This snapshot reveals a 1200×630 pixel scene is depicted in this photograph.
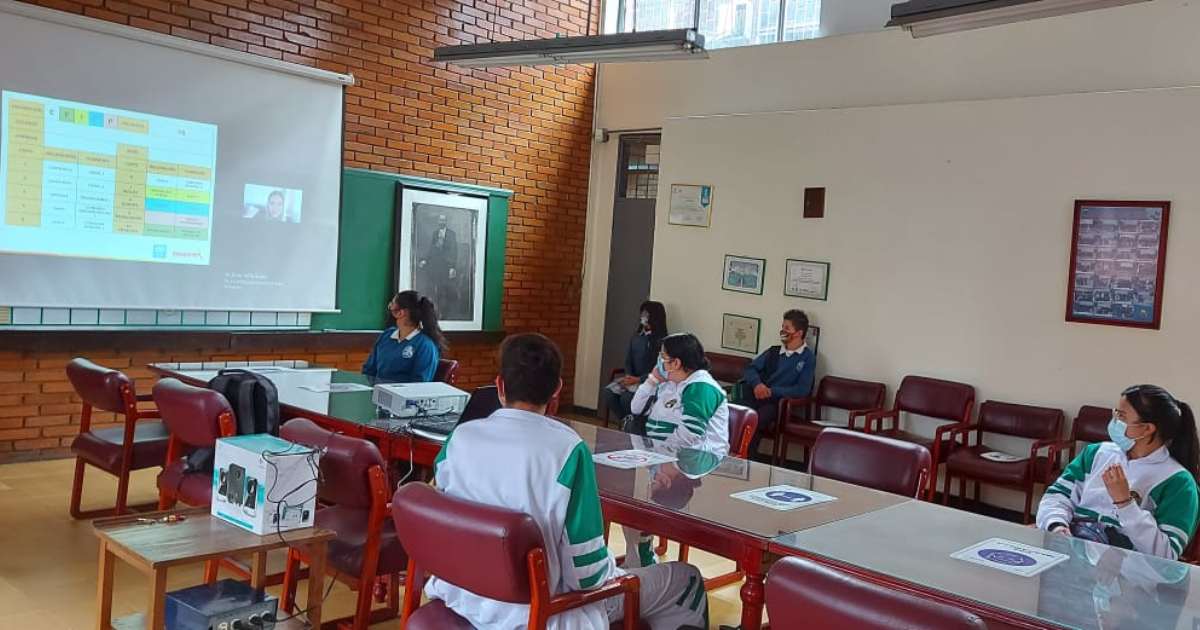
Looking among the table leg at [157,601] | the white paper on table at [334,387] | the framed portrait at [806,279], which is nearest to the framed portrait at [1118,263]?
the framed portrait at [806,279]

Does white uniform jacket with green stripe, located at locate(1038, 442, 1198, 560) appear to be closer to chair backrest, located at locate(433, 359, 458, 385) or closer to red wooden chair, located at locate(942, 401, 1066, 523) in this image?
red wooden chair, located at locate(942, 401, 1066, 523)

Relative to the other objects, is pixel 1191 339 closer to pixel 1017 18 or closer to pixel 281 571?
pixel 1017 18

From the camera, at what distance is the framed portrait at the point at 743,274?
755cm

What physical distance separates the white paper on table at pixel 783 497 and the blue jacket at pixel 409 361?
10.0ft

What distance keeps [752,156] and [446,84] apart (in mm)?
2539

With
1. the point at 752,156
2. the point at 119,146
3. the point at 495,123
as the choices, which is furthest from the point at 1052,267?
the point at 119,146

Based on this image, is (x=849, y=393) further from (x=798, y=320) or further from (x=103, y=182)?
(x=103, y=182)

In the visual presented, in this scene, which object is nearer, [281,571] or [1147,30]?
[281,571]

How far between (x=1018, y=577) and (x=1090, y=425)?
3817mm

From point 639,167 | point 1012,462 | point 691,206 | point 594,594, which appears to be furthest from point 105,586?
point 639,167

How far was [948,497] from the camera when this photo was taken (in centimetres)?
620

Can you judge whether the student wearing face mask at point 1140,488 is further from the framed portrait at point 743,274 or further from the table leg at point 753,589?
the framed portrait at point 743,274

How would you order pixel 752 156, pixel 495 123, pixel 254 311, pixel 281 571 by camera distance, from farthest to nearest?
pixel 495 123, pixel 752 156, pixel 254 311, pixel 281 571

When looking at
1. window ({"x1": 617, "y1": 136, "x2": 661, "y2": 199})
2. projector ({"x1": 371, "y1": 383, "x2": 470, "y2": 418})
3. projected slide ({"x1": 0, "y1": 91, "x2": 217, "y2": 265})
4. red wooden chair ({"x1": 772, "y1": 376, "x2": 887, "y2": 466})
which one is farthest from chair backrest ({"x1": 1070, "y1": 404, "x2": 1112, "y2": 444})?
projected slide ({"x1": 0, "y1": 91, "x2": 217, "y2": 265})
